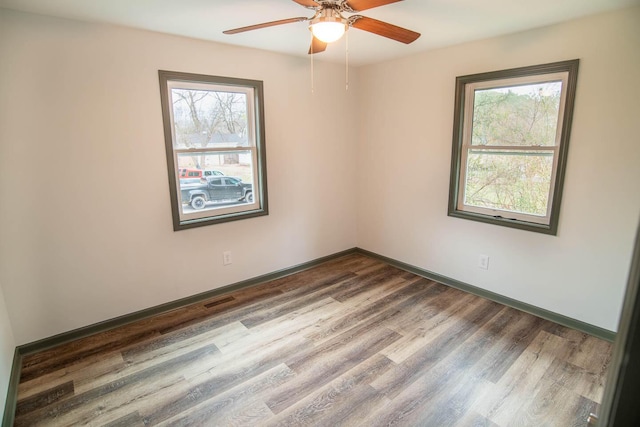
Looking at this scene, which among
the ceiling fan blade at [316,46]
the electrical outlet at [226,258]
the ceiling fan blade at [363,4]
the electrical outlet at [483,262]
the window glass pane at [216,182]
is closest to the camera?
the ceiling fan blade at [363,4]

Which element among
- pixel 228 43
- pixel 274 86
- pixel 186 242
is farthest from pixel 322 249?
pixel 228 43

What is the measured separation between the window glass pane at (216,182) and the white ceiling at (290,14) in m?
1.02

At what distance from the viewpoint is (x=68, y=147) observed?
2.42m

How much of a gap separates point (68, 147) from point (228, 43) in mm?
1566

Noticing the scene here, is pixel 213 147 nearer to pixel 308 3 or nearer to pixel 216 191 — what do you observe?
pixel 216 191

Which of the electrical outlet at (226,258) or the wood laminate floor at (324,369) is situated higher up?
the electrical outlet at (226,258)

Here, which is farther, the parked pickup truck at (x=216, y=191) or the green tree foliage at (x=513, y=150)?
the parked pickup truck at (x=216, y=191)

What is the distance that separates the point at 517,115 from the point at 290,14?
2.05 meters

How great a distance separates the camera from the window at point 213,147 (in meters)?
2.90

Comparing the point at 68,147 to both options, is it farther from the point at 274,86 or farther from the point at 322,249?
the point at 322,249

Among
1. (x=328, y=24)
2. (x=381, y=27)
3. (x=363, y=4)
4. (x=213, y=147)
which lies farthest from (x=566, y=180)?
(x=213, y=147)

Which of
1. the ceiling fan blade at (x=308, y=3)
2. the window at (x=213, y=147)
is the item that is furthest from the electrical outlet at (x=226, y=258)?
the ceiling fan blade at (x=308, y=3)

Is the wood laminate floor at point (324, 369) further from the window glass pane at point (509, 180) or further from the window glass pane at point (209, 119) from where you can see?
the window glass pane at point (209, 119)

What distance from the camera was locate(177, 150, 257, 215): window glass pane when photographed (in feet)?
10.1
